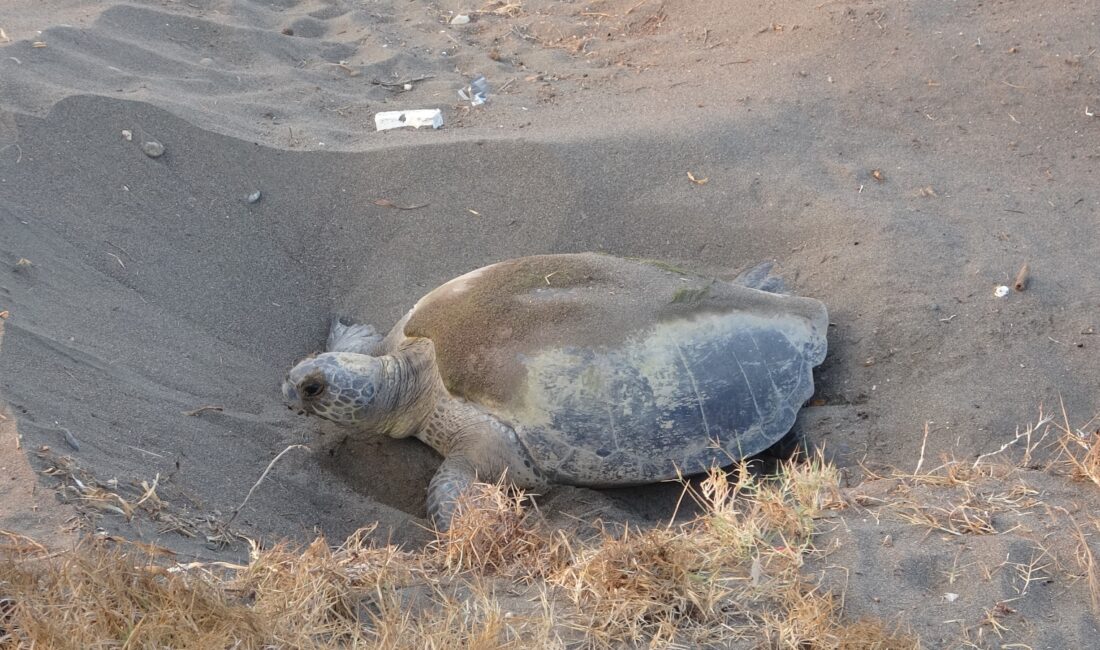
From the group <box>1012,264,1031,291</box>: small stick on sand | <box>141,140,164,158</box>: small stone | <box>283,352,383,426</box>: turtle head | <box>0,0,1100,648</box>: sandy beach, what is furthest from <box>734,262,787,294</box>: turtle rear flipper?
<box>141,140,164,158</box>: small stone

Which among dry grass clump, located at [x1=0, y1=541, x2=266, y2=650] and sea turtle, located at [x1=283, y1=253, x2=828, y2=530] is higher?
dry grass clump, located at [x1=0, y1=541, x2=266, y2=650]

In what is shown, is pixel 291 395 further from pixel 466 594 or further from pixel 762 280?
pixel 762 280

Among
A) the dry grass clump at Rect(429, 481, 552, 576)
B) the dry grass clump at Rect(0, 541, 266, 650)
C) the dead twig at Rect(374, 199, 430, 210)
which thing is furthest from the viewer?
the dead twig at Rect(374, 199, 430, 210)

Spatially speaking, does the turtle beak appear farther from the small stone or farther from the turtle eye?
the small stone

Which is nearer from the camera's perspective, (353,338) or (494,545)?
(494,545)

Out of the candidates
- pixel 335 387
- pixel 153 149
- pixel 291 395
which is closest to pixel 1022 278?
pixel 335 387

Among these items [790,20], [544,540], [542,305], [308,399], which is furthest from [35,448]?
[790,20]

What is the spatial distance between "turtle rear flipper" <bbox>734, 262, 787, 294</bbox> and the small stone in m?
2.41

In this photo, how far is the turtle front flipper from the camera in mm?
2791

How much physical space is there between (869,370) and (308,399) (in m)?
1.93

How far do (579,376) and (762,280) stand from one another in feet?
3.46

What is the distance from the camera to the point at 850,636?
1.81 metres

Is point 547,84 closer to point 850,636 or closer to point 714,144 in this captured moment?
point 714,144

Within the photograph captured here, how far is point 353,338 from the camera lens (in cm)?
362
